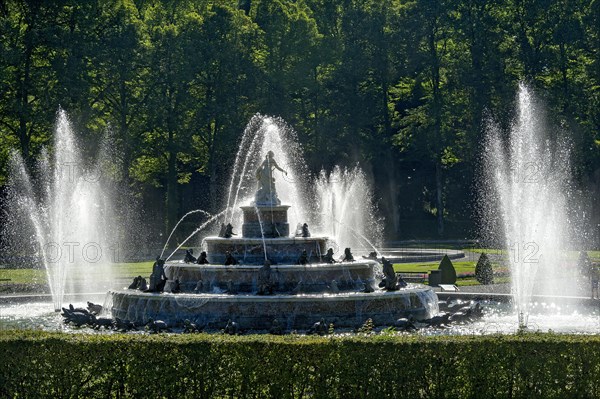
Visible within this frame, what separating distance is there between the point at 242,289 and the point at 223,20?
42.7 meters

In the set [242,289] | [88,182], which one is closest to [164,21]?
[88,182]

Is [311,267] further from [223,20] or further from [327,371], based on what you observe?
[223,20]

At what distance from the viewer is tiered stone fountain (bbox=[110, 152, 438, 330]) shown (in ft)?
71.2

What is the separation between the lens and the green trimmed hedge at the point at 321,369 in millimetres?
13641

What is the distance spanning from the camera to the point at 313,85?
69.0 meters

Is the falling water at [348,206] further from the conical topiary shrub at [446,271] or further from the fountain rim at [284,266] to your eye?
the fountain rim at [284,266]

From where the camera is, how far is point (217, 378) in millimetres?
13734

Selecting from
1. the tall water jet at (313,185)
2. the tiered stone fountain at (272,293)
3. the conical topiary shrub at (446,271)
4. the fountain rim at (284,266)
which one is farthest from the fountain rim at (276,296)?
the tall water jet at (313,185)

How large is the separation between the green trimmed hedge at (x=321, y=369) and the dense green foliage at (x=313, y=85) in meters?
40.4

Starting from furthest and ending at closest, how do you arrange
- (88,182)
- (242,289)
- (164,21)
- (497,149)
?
(164,21) → (497,149) → (88,182) → (242,289)

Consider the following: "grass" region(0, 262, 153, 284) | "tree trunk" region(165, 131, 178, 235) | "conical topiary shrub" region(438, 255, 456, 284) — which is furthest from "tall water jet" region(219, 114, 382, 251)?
"conical topiary shrub" region(438, 255, 456, 284)

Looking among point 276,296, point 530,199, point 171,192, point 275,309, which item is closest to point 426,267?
point 530,199

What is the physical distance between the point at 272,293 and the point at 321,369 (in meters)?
8.99

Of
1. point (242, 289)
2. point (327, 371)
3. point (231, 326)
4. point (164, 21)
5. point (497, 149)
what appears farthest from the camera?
point (164, 21)
